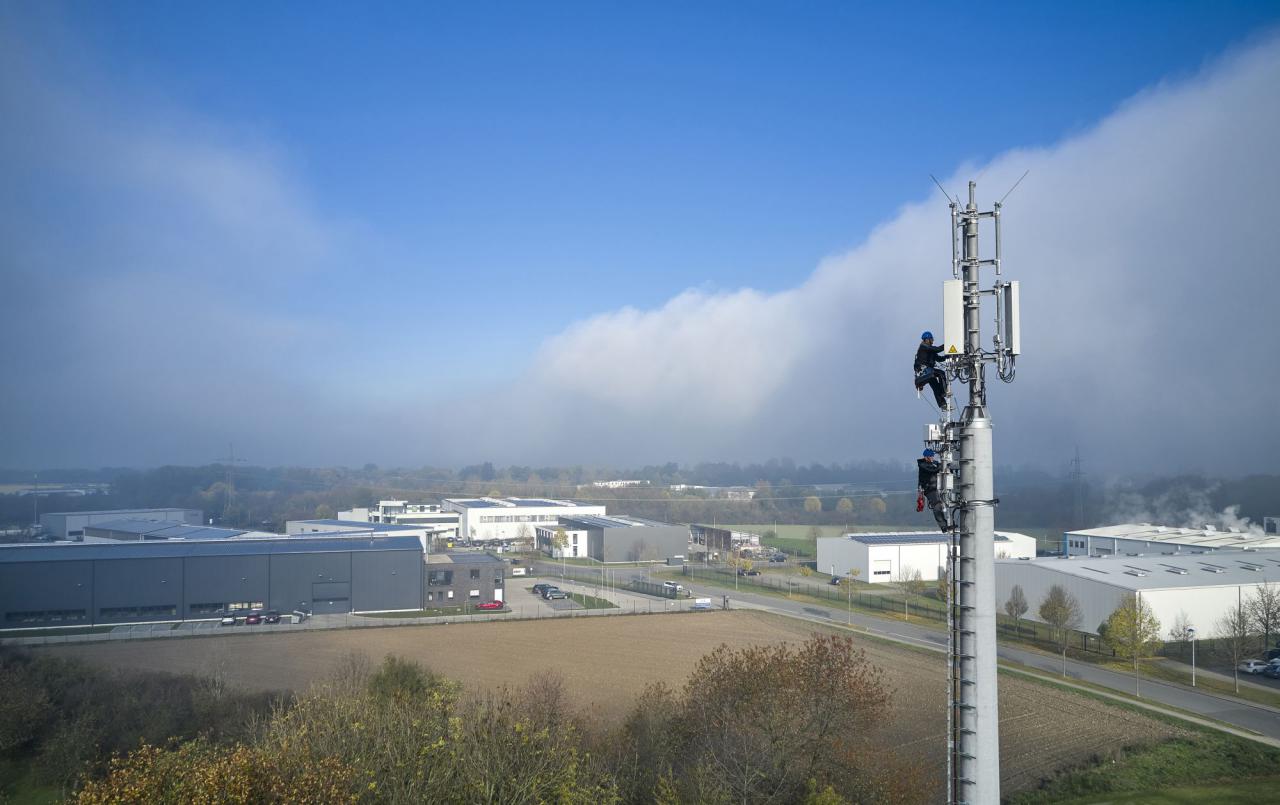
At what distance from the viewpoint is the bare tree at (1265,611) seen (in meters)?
22.5

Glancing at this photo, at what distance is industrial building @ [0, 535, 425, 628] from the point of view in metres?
27.8

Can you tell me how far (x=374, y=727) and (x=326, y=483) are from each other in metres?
125

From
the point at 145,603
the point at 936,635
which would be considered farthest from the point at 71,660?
the point at 936,635

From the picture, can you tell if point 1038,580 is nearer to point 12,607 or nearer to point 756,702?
point 756,702

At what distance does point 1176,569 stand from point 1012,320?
28588 mm

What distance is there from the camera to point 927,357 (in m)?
4.30

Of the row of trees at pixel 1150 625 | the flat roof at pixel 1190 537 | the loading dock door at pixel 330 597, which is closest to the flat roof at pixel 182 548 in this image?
the loading dock door at pixel 330 597

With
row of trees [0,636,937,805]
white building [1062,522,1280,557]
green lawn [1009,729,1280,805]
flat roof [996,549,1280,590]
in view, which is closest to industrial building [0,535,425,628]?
row of trees [0,636,937,805]

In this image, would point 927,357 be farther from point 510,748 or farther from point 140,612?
point 140,612

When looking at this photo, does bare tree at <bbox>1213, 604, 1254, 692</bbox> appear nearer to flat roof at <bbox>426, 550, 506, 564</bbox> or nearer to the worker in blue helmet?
the worker in blue helmet

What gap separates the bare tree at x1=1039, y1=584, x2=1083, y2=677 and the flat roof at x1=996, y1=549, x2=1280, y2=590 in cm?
100

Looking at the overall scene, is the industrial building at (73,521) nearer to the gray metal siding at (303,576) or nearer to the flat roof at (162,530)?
the flat roof at (162,530)

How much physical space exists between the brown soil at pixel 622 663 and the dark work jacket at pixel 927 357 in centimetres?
1139

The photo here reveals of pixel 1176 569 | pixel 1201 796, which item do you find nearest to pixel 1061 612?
pixel 1176 569
